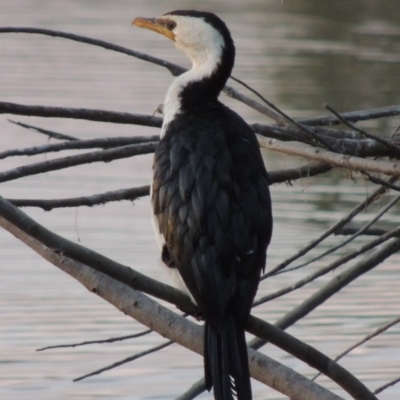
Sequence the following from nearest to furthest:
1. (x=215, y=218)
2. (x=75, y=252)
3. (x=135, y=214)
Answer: (x=75, y=252), (x=215, y=218), (x=135, y=214)

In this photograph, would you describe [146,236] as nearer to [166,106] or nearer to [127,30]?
[166,106]

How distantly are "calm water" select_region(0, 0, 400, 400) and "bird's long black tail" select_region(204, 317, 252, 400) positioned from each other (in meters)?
0.99

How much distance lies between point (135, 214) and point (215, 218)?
308cm

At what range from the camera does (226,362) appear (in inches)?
113

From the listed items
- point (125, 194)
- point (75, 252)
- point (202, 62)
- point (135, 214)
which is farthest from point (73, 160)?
point (135, 214)

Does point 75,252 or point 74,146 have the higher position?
point 74,146

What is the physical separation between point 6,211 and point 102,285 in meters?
0.49

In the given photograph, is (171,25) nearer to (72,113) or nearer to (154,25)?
(154,25)

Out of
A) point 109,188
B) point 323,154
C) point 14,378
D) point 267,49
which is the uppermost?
point 267,49

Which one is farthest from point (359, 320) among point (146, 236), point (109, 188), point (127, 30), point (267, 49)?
point (127, 30)

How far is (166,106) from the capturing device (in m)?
3.59

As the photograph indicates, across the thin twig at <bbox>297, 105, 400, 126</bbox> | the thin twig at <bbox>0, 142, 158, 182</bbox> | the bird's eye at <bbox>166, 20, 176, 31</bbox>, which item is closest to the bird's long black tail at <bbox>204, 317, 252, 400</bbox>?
the thin twig at <bbox>0, 142, 158, 182</bbox>

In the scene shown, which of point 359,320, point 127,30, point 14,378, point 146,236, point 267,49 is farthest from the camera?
point 127,30

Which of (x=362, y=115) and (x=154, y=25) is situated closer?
(x=362, y=115)
